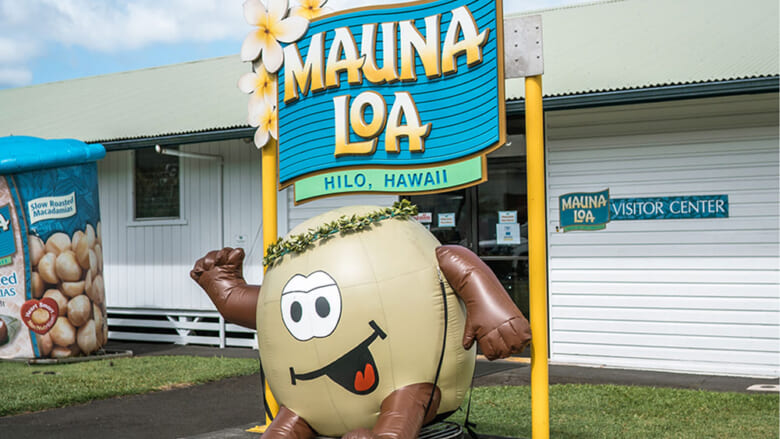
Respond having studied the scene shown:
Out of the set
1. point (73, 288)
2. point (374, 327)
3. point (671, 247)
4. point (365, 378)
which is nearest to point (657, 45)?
point (671, 247)

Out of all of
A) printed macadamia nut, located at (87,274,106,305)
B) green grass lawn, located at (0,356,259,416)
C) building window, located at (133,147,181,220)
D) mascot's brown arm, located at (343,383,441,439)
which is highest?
building window, located at (133,147,181,220)

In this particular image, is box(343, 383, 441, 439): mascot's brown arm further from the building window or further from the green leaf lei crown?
the building window

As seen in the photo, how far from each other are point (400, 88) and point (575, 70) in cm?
525

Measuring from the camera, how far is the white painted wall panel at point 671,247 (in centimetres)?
897

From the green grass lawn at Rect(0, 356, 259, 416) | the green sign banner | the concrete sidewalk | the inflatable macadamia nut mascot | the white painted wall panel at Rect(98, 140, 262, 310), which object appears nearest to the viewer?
the inflatable macadamia nut mascot

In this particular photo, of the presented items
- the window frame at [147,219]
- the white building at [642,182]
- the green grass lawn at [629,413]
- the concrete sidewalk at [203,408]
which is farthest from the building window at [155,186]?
the green grass lawn at [629,413]

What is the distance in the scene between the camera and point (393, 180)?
5297 mm

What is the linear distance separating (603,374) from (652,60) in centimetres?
373

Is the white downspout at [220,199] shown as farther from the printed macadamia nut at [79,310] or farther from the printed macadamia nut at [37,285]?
the printed macadamia nut at [37,285]

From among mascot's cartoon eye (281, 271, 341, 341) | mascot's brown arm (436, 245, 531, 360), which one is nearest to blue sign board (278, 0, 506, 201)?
mascot's brown arm (436, 245, 531, 360)

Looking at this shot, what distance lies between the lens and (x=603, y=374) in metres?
9.09

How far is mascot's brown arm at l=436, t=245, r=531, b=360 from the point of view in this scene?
4.21 metres

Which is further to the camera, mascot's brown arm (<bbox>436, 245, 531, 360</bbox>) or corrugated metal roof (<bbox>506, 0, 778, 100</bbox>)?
corrugated metal roof (<bbox>506, 0, 778, 100</bbox>)

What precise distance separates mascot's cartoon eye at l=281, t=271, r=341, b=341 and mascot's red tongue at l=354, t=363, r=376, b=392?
0.90ft
